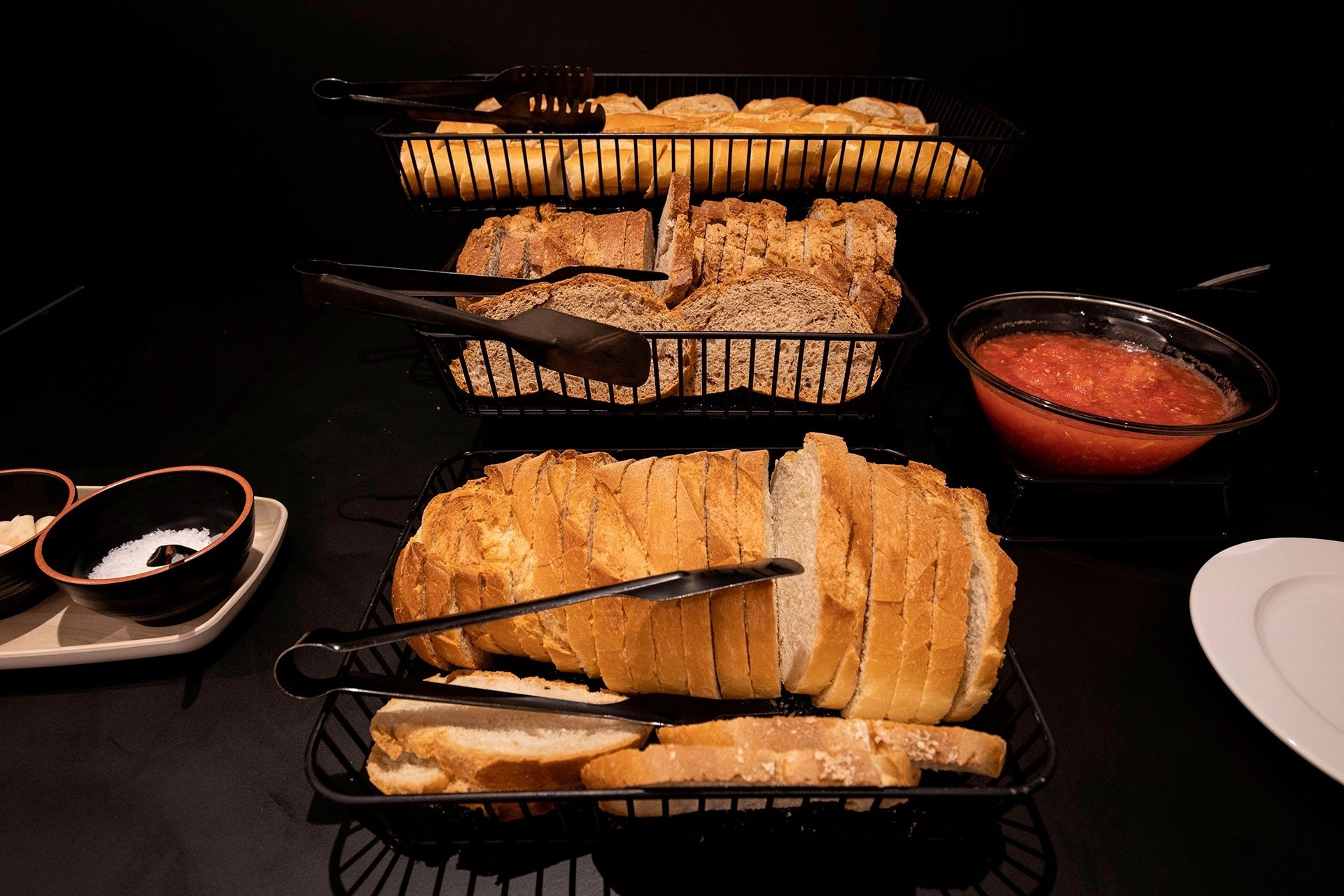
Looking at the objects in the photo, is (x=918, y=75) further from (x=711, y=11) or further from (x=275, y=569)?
(x=275, y=569)

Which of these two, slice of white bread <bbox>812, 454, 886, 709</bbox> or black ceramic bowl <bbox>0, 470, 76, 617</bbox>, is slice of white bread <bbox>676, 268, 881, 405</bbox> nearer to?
slice of white bread <bbox>812, 454, 886, 709</bbox>

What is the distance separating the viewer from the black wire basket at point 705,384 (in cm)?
164

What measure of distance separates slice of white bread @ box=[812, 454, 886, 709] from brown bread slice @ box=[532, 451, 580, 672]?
46 cm

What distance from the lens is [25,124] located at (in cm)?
229

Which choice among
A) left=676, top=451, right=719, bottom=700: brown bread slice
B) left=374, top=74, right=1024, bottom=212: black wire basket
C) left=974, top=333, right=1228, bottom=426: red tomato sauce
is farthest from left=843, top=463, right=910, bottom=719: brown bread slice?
left=374, top=74, right=1024, bottom=212: black wire basket

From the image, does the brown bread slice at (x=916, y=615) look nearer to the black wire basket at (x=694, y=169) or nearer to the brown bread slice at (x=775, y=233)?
the brown bread slice at (x=775, y=233)

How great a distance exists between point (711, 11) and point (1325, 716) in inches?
96.1

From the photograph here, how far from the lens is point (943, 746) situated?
39.9 inches

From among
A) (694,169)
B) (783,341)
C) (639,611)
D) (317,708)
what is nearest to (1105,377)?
(783,341)

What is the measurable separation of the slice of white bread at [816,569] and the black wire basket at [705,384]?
416 millimetres

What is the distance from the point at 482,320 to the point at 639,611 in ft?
2.11

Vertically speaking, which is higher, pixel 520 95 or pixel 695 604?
pixel 520 95

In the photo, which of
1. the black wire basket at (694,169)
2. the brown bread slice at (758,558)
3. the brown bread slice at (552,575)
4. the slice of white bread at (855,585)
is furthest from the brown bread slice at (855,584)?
the black wire basket at (694,169)

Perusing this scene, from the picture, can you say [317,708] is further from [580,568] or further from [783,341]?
[783,341]
